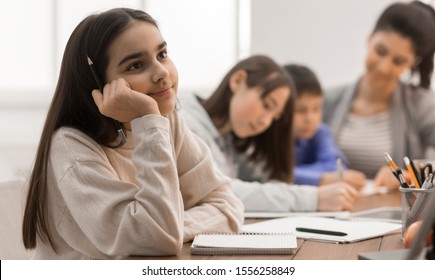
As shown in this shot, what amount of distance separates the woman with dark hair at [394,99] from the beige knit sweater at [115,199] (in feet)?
4.73

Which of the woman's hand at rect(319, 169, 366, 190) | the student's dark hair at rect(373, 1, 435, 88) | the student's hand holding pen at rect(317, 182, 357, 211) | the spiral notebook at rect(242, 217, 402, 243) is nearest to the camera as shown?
the spiral notebook at rect(242, 217, 402, 243)

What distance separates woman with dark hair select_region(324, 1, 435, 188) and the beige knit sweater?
1.44m

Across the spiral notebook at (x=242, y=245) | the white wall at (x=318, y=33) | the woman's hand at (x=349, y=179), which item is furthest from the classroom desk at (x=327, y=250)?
the white wall at (x=318, y=33)

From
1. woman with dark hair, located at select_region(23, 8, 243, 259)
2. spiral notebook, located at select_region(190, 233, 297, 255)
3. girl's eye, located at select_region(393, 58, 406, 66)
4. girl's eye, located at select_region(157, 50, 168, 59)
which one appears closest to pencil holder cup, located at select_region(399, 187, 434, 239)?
spiral notebook, located at select_region(190, 233, 297, 255)

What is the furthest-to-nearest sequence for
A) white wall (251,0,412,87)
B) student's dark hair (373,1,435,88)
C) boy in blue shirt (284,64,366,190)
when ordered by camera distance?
1. white wall (251,0,412,87)
2. student's dark hair (373,1,435,88)
3. boy in blue shirt (284,64,366,190)

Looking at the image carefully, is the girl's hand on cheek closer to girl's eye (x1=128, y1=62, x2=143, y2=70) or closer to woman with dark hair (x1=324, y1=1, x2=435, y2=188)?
girl's eye (x1=128, y1=62, x2=143, y2=70)

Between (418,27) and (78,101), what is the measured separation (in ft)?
5.19

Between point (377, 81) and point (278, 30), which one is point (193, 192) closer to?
point (377, 81)

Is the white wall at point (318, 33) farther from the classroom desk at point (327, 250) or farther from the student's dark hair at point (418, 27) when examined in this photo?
the classroom desk at point (327, 250)

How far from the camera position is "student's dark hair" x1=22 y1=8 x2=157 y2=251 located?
0.98 metres

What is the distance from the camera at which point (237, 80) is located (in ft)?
6.05

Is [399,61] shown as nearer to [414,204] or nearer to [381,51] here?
[381,51]

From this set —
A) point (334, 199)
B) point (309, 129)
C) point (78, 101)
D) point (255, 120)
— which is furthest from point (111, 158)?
point (309, 129)

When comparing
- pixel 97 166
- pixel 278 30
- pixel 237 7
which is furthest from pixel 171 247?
pixel 278 30
